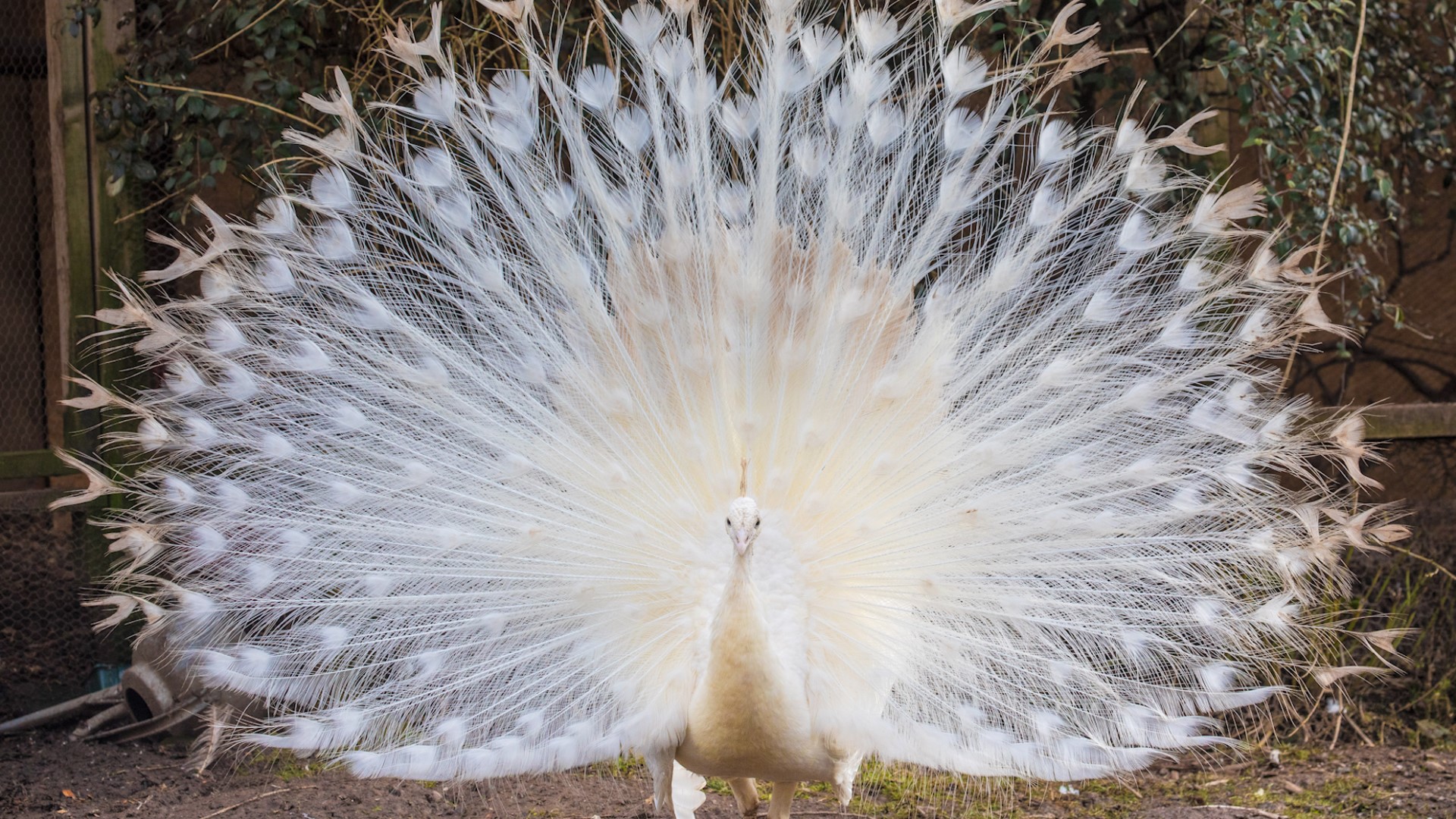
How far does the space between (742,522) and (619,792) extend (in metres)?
1.91

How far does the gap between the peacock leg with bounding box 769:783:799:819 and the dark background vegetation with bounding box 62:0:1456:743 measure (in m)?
2.13

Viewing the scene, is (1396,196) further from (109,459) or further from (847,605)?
(109,459)

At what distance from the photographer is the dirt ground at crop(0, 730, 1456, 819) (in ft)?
12.1

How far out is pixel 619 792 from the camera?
4.04 meters

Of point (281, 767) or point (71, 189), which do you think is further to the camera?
point (71, 189)

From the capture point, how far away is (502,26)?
3879 millimetres

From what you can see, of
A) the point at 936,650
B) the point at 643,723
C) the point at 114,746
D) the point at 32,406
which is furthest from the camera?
the point at 32,406

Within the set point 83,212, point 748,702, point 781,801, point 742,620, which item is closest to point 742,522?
point 742,620

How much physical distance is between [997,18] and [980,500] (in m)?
1.94

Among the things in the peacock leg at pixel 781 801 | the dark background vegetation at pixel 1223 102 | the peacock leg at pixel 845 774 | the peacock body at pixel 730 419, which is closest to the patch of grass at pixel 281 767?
the peacock body at pixel 730 419

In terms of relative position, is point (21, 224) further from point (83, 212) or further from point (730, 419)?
point (730, 419)

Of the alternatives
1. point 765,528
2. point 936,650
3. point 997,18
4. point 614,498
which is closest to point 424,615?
point 614,498

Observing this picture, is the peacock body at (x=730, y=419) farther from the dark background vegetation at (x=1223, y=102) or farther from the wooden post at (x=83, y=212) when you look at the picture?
the wooden post at (x=83, y=212)

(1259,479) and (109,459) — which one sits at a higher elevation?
(109,459)
